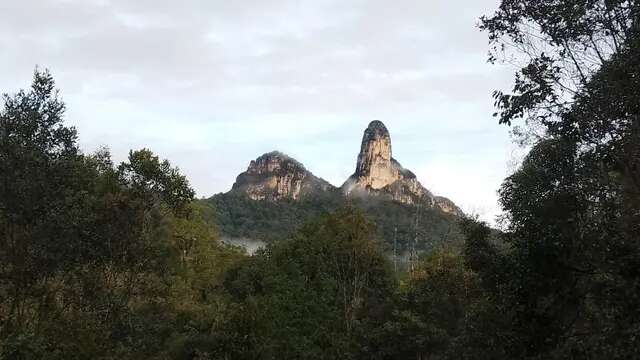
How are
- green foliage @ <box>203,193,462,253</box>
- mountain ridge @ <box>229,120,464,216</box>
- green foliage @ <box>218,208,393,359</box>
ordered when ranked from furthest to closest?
1. mountain ridge @ <box>229,120,464,216</box>
2. green foliage @ <box>203,193,462,253</box>
3. green foliage @ <box>218,208,393,359</box>

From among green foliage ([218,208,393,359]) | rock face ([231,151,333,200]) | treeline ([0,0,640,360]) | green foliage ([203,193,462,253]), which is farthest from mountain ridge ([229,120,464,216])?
treeline ([0,0,640,360])

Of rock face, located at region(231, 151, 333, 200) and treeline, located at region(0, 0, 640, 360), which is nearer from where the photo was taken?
treeline, located at region(0, 0, 640, 360)

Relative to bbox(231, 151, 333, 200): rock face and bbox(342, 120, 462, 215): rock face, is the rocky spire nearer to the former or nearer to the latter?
bbox(342, 120, 462, 215): rock face

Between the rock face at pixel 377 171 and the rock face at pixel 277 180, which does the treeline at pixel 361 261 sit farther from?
the rock face at pixel 277 180

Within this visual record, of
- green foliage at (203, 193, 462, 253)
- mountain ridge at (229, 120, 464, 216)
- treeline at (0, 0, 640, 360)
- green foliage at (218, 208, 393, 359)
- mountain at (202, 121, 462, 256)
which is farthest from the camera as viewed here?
mountain ridge at (229, 120, 464, 216)

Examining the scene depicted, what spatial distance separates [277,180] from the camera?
15488 cm

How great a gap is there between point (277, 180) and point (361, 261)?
122186 mm

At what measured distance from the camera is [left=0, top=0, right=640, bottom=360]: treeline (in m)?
10.8

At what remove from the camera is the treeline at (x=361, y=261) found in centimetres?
1080

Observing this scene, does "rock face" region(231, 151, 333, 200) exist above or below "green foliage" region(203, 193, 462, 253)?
above

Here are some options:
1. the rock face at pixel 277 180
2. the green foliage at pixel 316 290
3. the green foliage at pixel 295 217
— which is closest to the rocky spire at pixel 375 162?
the rock face at pixel 277 180

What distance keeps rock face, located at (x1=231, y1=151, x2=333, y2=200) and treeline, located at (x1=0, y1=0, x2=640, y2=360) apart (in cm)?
11608

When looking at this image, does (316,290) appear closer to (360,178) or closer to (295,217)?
(295,217)

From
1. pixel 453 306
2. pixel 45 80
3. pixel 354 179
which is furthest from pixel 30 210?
pixel 354 179
